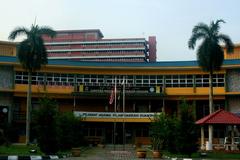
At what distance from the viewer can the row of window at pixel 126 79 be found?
56875mm

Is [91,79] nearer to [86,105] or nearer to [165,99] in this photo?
[86,105]

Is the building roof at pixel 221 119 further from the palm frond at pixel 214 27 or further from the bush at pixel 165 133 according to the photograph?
the palm frond at pixel 214 27

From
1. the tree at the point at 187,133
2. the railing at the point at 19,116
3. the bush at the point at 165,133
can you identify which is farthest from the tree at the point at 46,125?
the railing at the point at 19,116

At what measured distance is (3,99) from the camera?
185 ft

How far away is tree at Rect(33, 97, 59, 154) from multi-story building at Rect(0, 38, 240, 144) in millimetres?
24155

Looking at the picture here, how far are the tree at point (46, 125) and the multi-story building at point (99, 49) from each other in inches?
3708

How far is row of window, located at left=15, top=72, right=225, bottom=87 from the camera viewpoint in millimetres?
56875

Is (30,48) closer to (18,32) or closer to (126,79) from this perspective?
(18,32)

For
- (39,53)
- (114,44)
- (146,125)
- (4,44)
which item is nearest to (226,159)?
(39,53)

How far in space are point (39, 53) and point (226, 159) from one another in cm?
2479

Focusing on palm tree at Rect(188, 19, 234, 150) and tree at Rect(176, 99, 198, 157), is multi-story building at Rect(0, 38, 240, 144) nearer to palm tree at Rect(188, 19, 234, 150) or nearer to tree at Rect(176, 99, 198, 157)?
palm tree at Rect(188, 19, 234, 150)

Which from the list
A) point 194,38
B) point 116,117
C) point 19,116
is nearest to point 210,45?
point 194,38

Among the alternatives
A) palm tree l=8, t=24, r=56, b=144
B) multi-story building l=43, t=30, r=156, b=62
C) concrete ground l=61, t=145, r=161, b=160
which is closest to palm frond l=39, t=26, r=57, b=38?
palm tree l=8, t=24, r=56, b=144

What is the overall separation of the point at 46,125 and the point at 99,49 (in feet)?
320
